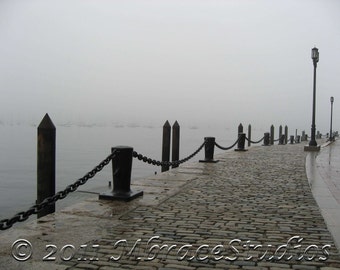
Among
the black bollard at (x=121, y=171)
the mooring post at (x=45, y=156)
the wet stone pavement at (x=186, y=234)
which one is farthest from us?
the black bollard at (x=121, y=171)

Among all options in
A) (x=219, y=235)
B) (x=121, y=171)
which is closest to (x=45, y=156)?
(x=121, y=171)

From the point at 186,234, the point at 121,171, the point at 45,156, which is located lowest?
the point at 186,234

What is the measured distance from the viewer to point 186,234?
177 inches

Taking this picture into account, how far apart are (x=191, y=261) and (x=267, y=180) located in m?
5.99

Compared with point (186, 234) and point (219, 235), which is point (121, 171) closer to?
point (186, 234)

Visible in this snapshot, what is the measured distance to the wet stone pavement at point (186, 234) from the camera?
3.64 m

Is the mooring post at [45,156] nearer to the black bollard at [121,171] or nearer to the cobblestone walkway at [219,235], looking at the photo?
the black bollard at [121,171]

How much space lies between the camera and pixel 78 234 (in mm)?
4461

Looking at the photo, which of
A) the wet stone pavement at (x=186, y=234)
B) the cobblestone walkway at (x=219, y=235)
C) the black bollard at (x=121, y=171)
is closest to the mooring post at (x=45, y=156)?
the wet stone pavement at (x=186, y=234)

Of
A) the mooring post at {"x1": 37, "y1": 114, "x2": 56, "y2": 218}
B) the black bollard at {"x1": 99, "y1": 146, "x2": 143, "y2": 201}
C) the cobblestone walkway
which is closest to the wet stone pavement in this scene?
the cobblestone walkway

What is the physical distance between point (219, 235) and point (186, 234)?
388mm

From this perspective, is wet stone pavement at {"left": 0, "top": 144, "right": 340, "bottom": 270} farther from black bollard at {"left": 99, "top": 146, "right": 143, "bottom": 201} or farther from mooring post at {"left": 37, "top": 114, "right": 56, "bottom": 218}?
mooring post at {"left": 37, "top": 114, "right": 56, "bottom": 218}

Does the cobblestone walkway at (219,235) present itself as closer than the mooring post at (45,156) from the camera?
Yes

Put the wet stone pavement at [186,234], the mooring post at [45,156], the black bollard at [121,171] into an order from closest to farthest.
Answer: the wet stone pavement at [186,234] → the mooring post at [45,156] → the black bollard at [121,171]
